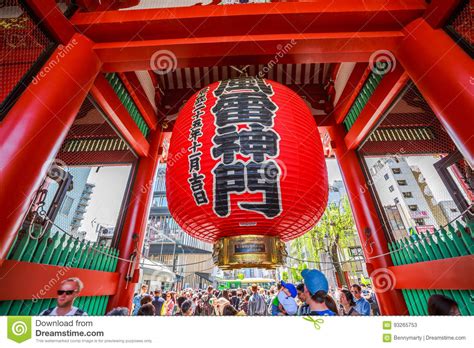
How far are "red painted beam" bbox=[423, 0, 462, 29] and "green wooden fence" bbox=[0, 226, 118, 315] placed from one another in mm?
4522

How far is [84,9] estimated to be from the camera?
3025 millimetres

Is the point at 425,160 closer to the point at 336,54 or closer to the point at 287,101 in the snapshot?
the point at 336,54

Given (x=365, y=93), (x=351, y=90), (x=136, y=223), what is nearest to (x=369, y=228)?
(x=365, y=93)

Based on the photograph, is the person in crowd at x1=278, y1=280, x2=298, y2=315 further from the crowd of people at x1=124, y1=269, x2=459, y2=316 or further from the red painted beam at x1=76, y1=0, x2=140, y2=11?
the red painted beam at x1=76, y1=0, x2=140, y2=11

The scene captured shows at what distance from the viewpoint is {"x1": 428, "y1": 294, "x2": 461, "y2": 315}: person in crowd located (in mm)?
1596

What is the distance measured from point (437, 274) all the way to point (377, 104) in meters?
2.36

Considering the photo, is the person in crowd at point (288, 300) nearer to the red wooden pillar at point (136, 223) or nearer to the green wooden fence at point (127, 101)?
the red wooden pillar at point (136, 223)

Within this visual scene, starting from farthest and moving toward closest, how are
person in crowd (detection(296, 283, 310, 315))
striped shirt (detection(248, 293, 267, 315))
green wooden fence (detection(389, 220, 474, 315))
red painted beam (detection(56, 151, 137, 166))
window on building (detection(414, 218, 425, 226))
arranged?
1. window on building (detection(414, 218, 425, 226))
2. striped shirt (detection(248, 293, 267, 315))
3. red painted beam (detection(56, 151, 137, 166))
4. person in crowd (detection(296, 283, 310, 315))
5. green wooden fence (detection(389, 220, 474, 315))

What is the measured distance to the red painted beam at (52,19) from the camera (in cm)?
223

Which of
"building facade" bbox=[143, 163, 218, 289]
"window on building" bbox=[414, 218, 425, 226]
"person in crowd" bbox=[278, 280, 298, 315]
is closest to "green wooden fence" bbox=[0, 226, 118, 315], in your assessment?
"person in crowd" bbox=[278, 280, 298, 315]

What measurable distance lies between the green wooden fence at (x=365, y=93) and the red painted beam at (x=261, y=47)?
623 mm

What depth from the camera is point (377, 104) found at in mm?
3502

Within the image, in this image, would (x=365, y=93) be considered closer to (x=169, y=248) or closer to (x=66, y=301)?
(x=66, y=301)
